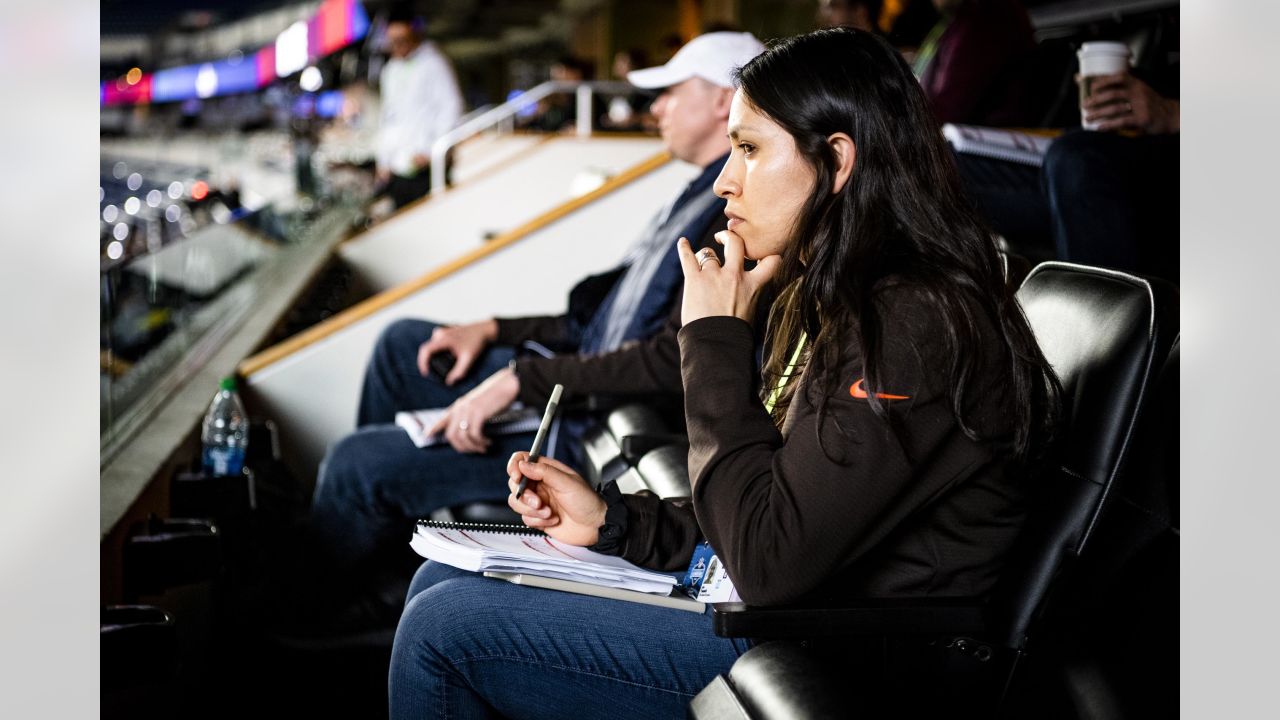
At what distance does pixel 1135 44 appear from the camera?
11.0 ft

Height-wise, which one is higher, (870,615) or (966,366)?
(966,366)

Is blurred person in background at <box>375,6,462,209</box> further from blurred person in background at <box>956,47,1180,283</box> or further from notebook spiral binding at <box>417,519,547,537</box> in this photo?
notebook spiral binding at <box>417,519,547,537</box>

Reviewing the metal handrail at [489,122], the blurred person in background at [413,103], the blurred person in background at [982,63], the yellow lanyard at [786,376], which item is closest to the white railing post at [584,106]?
the metal handrail at [489,122]

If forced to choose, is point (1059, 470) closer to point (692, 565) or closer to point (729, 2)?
point (692, 565)

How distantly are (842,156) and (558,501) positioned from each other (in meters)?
0.56

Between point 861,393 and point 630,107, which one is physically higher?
point 630,107

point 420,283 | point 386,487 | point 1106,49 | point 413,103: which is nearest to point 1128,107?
point 1106,49

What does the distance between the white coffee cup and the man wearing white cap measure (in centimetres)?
73

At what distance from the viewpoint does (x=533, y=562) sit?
1.47 metres

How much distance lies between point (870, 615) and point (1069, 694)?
618 mm

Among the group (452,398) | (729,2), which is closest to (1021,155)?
(452,398)

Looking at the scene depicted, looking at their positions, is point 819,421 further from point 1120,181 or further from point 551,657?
point 1120,181

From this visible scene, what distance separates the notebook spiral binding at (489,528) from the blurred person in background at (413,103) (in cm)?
596

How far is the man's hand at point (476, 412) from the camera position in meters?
2.46
